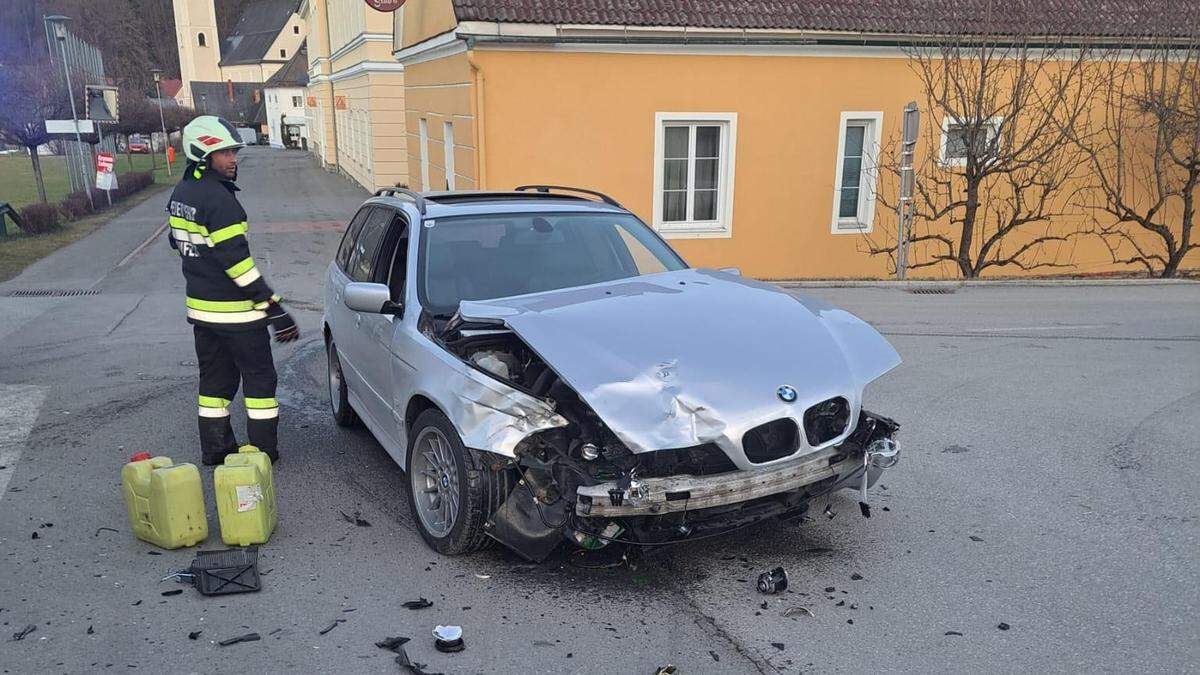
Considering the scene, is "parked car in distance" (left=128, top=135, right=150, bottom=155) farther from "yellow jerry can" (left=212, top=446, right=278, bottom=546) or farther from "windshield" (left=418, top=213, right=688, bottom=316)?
"yellow jerry can" (left=212, top=446, right=278, bottom=546)

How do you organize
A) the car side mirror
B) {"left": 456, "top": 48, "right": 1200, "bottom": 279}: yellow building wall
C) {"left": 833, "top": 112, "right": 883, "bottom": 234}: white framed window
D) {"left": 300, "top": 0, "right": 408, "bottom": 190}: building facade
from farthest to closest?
{"left": 300, "top": 0, "right": 408, "bottom": 190}: building facade
{"left": 833, "top": 112, "right": 883, "bottom": 234}: white framed window
{"left": 456, "top": 48, "right": 1200, "bottom": 279}: yellow building wall
the car side mirror

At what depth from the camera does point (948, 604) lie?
3.81 meters

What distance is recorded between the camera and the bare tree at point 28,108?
21.2 m

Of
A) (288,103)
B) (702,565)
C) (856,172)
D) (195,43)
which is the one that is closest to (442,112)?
(856,172)

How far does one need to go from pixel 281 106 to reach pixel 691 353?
82.0 metres

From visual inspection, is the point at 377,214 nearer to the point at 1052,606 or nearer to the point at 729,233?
the point at 1052,606

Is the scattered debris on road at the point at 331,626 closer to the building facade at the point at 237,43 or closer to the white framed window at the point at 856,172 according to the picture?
the white framed window at the point at 856,172

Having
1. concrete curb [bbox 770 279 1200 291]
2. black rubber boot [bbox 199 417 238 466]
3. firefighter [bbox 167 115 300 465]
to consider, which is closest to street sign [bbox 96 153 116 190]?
concrete curb [bbox 770 279 1200 291]

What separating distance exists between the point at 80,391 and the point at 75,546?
327 centimetres

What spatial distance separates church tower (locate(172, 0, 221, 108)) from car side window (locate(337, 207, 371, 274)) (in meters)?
99.2

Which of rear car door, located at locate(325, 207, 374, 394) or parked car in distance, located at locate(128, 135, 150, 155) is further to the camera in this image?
parked car in distance, located at locate(128, 135, 150, 155)

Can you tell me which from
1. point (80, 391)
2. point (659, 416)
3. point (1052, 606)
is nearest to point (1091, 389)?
point (1052, 606)

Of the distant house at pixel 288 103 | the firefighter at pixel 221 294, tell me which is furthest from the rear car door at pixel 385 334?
the distant house at pixel 288 103

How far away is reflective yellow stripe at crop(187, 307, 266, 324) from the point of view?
16.9 ft
